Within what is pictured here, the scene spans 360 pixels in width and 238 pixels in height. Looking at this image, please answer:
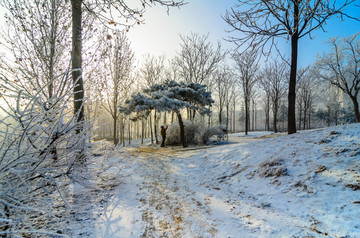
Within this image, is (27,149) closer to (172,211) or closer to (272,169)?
(172,211)

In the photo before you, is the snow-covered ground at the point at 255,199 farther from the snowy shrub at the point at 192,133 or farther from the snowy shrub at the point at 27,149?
the snowy shrub at the point at 192,133

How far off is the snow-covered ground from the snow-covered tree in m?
7.00

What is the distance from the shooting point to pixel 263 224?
2.35 meters

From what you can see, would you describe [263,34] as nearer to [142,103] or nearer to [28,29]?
[28,29]

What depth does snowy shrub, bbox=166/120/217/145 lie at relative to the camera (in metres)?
12.1

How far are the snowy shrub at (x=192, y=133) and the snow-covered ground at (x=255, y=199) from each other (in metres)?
7.25

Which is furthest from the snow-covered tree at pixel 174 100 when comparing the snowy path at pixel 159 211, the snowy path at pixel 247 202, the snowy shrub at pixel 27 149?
the snowy shrub at pixel 27 149

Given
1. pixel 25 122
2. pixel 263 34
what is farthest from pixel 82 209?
pixel 263 34

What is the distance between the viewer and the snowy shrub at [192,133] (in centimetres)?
1208

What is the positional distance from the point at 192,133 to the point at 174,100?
3.83 meters

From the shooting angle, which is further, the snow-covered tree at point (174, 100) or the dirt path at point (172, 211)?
the snow-covered tree at point (174, 100)

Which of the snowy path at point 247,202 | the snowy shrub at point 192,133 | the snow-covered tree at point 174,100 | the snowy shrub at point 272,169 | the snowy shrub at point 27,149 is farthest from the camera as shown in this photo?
the snowy shrub at point 192,133

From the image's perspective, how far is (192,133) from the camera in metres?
13.4

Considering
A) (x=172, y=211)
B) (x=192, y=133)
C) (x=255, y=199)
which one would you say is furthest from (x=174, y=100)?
(x=172, y=211)
